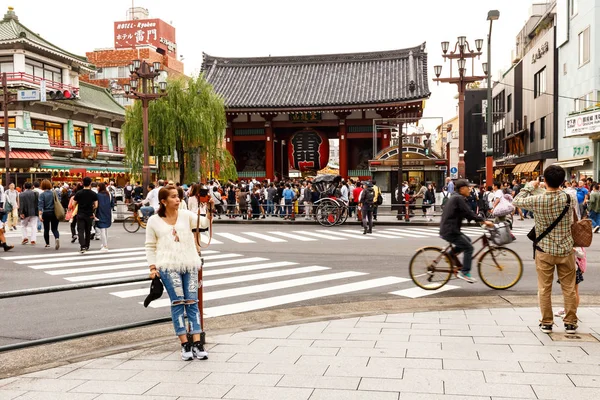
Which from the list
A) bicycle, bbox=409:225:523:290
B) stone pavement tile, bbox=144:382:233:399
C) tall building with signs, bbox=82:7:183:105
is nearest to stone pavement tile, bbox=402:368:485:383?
stone pavement tile, bbox=144:382:233:399

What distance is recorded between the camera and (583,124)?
80.9 ft

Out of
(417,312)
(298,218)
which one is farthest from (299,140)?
(417,312)

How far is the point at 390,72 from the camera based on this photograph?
126 feet

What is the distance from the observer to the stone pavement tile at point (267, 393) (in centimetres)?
388

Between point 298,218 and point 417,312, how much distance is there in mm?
16837

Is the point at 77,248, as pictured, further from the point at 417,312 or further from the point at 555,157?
the point at 555,157

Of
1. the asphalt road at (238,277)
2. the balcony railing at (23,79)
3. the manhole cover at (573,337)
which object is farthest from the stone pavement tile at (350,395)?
the balcony railing at (23,79)

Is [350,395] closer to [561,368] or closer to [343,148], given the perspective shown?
[561,368]

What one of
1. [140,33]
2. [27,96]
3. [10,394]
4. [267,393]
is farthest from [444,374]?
[140,33]

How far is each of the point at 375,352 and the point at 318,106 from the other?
30.8 meters

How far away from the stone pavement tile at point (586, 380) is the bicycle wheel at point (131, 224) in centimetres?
1703

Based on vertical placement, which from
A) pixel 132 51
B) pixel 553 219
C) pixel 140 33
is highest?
pixel 140 33

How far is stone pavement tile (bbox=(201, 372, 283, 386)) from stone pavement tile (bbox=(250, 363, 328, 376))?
10 centimetres

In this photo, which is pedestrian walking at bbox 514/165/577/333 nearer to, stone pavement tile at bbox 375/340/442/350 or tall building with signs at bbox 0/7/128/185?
stone pavement tile at bbox 375/340/442/350
